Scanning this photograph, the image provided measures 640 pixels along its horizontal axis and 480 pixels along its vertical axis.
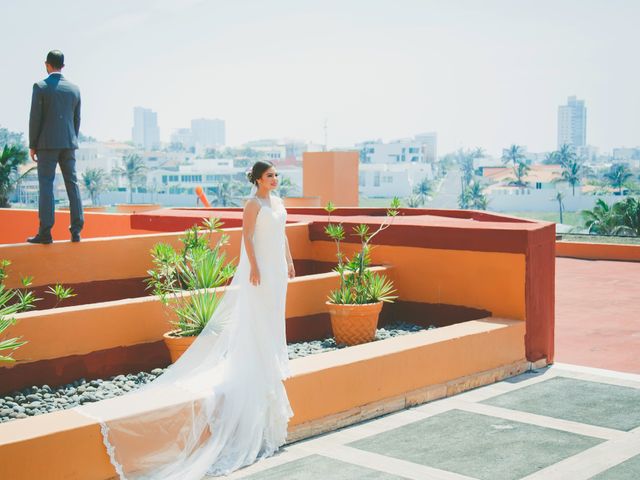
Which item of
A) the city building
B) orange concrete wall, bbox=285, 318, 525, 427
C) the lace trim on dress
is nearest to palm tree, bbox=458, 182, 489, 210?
the city building

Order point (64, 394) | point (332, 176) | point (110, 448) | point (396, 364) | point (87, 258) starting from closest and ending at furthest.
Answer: point (110, 448) < point (64, 394) < point (396, 364) < point (87, 258) < point (332, 176)

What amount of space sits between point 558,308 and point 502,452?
21.1 ft

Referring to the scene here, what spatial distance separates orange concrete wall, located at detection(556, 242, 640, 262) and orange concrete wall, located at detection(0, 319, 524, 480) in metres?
11.7

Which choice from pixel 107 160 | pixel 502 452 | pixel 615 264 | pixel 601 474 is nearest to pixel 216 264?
pixel 502 452

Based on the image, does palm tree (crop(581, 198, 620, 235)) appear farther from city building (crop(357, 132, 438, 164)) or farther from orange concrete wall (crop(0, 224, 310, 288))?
city building (crop(357, 132, 438, 164))

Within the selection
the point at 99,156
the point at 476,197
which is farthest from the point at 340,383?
the point at 99,156

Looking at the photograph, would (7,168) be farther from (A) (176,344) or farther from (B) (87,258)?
(A) (176,344)

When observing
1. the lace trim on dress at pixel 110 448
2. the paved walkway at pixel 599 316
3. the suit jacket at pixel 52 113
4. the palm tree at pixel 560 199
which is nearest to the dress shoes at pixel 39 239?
the suit jacket at pixel 52 113

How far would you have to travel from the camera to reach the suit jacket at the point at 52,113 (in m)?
7.38

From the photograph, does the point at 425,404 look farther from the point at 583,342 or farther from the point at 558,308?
the point at 558,308

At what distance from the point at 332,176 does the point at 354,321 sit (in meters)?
23.3

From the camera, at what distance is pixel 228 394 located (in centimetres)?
566

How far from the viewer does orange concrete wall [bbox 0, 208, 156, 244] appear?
1359 cm

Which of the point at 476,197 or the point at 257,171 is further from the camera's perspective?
the point at 476,197
